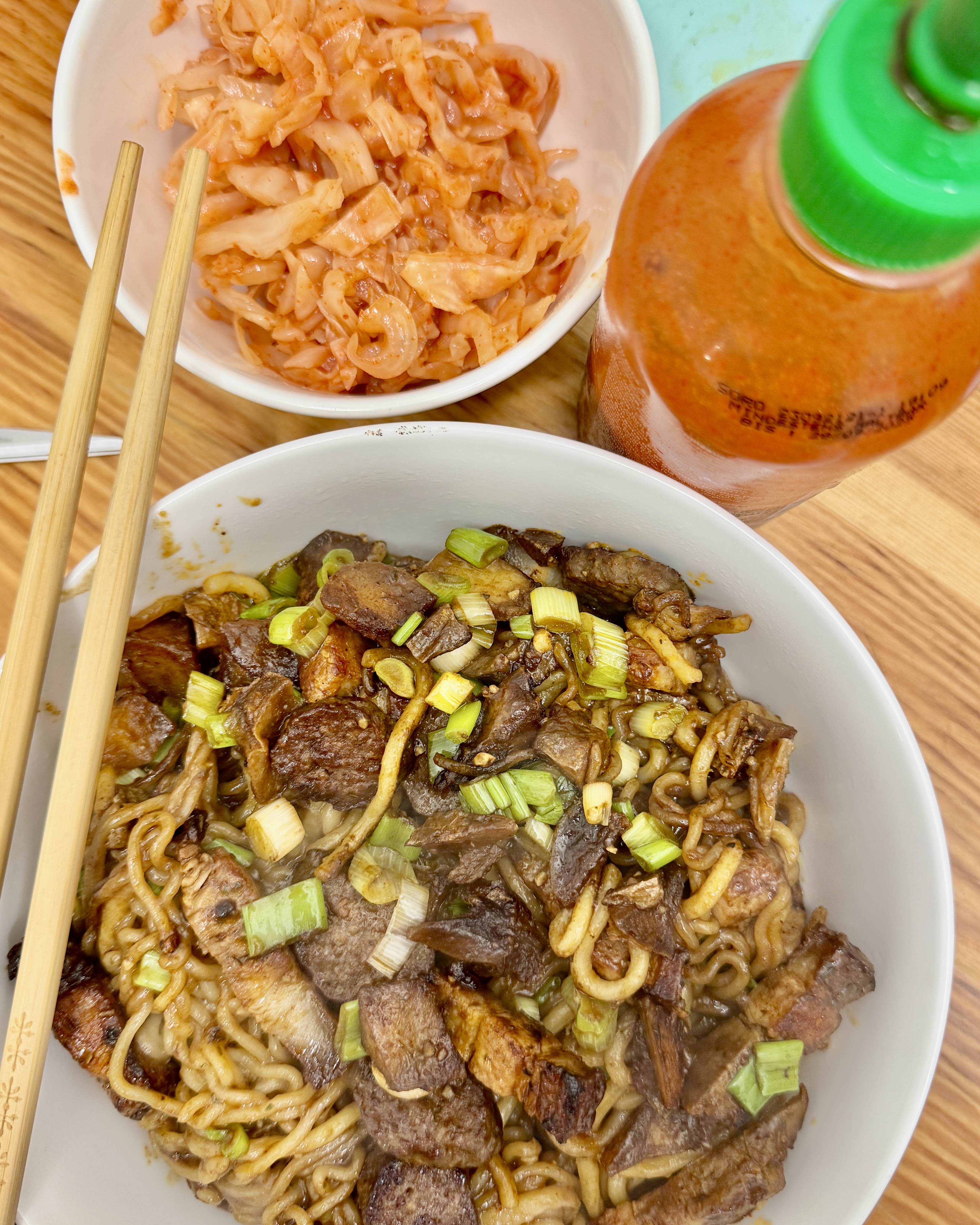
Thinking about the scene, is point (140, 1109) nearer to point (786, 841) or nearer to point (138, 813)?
point (138, 813)

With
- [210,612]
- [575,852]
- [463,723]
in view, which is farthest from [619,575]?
[210,612]

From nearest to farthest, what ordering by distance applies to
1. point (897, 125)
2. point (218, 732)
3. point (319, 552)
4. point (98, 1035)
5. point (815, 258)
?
point (897, 125) → point (815, 258) → point (98, 1035) → point (218, 732) → point (319, 552)

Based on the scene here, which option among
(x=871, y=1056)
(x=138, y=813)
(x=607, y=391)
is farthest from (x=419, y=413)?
(x=871, y=1056)

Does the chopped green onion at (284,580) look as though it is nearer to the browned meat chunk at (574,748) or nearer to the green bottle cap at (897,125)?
the browned meat chunk at (574,748)

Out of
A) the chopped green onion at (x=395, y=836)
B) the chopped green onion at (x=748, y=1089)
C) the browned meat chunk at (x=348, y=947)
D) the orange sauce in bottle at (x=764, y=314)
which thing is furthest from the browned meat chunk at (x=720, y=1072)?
the orange sauce in bottle at (x=764, y=314)

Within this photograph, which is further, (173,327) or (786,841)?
(786,841)

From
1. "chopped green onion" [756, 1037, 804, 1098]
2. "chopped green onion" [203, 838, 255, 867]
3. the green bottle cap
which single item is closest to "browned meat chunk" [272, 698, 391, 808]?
"chopped green onion" [203, 838, 255, 867]

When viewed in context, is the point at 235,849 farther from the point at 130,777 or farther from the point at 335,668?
the point at 335,668
